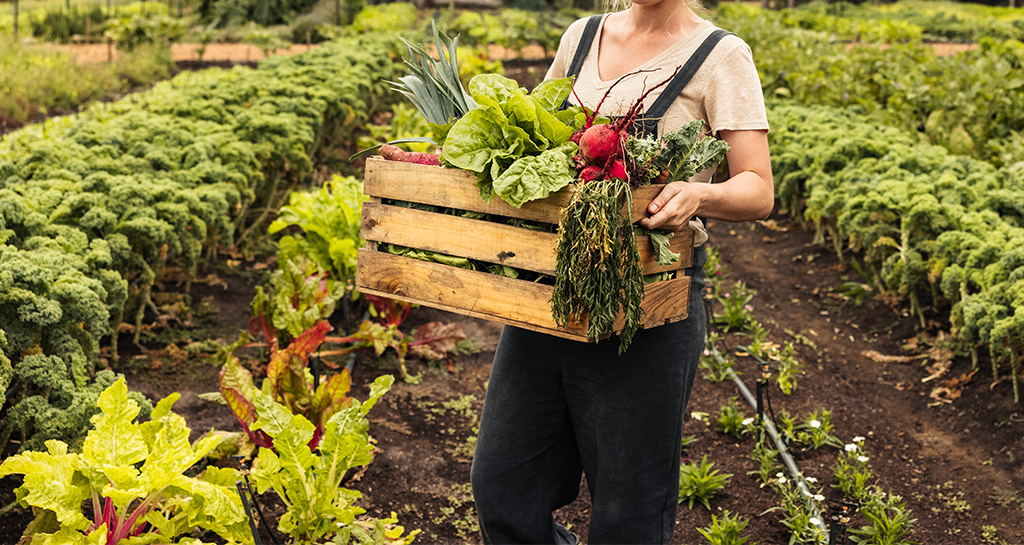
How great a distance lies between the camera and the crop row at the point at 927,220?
372 centimetres

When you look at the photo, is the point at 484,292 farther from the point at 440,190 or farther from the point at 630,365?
the point at 630,365

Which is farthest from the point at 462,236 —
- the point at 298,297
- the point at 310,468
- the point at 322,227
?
the point at 322,227

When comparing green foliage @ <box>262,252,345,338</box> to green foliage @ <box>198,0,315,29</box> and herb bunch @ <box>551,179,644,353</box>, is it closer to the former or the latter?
herb bunch @ <box>551,179,644,353</box>

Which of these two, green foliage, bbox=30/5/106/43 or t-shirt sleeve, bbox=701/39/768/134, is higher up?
t-shirt sleeve, bbox=701/39/768/134

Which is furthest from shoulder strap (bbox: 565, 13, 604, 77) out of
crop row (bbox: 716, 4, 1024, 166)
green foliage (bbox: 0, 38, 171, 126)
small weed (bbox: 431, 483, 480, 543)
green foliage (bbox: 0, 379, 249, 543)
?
green foliage (bbox: 0, 38, 171, 126)

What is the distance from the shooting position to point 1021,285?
355 centimetres

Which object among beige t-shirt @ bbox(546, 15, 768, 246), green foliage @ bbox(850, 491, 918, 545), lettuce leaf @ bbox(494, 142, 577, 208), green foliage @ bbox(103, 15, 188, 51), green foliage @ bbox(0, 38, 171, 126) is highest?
beige t-shirt @ bbox(546, 15, 768, 246)

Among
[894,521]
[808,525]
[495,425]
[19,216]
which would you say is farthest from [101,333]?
[894,521]

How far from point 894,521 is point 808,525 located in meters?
0.30

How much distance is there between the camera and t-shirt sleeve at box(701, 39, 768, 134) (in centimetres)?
176

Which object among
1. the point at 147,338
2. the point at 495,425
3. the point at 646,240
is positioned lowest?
the point at 147,338

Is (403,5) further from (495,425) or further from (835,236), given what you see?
(495,425)

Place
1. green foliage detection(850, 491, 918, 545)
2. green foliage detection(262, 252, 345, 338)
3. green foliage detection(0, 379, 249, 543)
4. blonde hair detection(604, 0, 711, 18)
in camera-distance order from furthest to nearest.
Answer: green foliage detection(262, 252, 345, 338), green foliage detection(850, 491, 918, 545), green foliage detection(0, 379, 249, 543), blonde hair detection(604, 0, 711, 18)

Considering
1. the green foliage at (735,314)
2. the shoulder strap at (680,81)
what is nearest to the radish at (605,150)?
the shoulder strap at (680,81)
